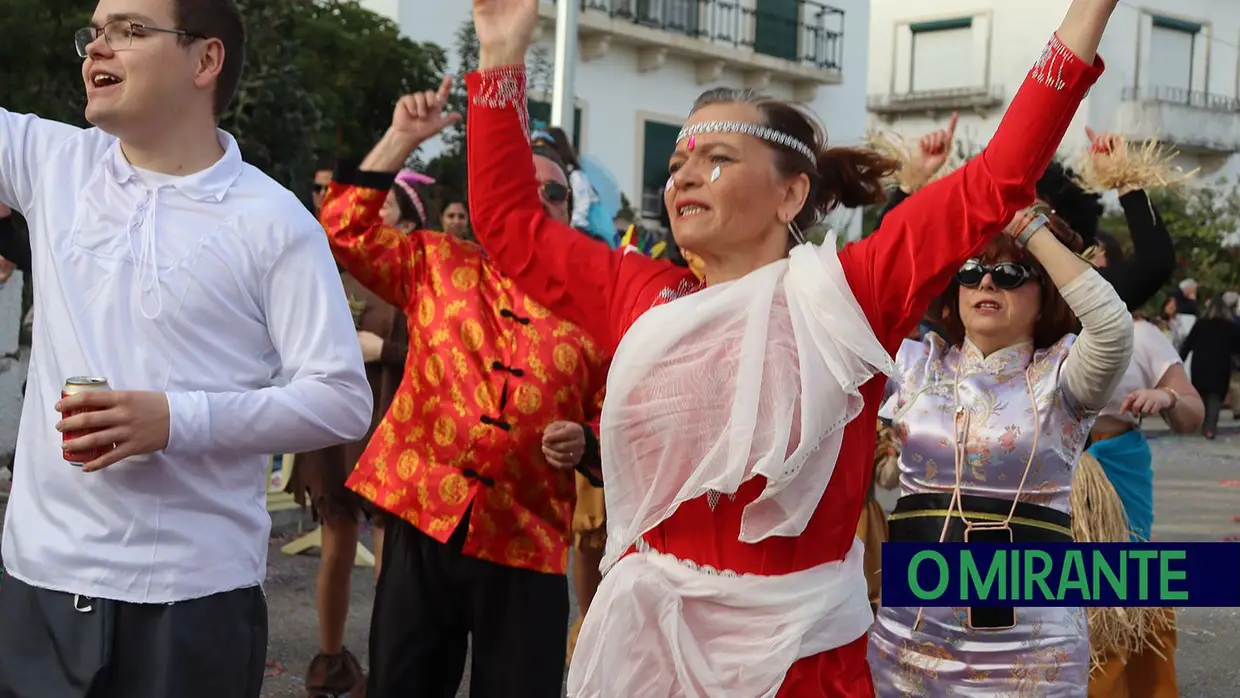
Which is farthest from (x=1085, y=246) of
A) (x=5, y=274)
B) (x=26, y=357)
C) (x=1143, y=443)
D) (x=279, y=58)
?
→ (x=279, y=58)

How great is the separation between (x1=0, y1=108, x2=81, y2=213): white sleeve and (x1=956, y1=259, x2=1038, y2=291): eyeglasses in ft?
7.51

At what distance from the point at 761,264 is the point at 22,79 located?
915 centimetres

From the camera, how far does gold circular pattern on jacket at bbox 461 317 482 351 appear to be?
3.96m

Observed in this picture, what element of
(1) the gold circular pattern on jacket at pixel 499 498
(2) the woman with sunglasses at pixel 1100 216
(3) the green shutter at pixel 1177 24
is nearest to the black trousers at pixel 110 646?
(1) the gold circular pattern on jacket at pixel 499 498

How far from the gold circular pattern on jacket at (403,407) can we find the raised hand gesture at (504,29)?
142 centimetres

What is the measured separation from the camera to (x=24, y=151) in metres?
2.90

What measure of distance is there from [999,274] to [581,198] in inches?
82.5

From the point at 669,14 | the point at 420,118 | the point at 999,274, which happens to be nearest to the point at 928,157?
the point at 999,274

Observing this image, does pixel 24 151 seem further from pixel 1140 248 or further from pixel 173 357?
pixel 1140 248

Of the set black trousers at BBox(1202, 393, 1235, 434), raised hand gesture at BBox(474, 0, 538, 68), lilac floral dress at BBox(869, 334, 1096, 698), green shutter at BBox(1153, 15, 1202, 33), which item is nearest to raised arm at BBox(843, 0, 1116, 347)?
raised hand gesture at BBox(474, 0, 538, 68)

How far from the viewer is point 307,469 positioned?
5953 millimetres

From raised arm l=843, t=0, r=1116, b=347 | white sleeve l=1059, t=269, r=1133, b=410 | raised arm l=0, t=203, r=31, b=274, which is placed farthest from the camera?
white sleeve l=1059, t=269, r=1133, b=410

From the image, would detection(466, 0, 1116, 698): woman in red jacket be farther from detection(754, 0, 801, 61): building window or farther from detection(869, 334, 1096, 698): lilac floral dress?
detection(754, 0, 801, 61): building window

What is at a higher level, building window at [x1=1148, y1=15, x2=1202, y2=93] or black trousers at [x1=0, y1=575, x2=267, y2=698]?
building window at [x1=1148, y1=15, x2=1202, y2=93]
